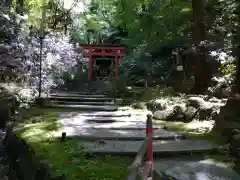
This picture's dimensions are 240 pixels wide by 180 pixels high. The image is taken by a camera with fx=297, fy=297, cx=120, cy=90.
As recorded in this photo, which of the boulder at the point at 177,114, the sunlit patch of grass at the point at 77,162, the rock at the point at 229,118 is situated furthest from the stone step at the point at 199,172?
the boulder at the point at 177,114

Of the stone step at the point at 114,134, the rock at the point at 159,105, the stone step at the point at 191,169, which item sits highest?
the rock at the point at 159,105

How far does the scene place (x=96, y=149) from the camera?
17.0ft

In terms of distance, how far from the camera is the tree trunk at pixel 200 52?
403 inches

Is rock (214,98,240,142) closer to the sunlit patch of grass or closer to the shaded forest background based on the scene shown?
the shaded forest background

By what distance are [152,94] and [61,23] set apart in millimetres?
9381

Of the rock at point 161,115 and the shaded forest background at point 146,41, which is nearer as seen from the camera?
the shaded forest background at point 146,41

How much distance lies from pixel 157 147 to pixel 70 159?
1.75m

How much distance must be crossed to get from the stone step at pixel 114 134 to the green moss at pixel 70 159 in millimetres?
338

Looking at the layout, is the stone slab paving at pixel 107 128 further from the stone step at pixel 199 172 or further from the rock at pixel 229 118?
the stone step at pixel 199 172

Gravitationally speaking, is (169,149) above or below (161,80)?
below

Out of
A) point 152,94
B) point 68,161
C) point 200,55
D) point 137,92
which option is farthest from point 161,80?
point 68,161

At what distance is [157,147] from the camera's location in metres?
5.53

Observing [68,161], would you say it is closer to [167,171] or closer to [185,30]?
[167,171]

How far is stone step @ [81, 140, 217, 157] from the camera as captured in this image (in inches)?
200
